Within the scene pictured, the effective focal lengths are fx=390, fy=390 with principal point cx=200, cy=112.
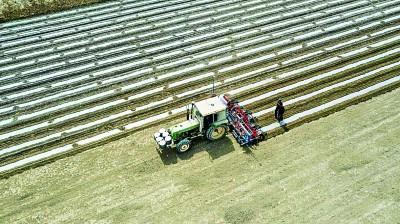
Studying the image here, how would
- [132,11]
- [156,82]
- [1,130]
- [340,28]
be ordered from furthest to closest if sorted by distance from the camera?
[132,11], [340,28], [156,82], [1,130]

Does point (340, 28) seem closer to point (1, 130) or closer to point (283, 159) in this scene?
point (283, 159)

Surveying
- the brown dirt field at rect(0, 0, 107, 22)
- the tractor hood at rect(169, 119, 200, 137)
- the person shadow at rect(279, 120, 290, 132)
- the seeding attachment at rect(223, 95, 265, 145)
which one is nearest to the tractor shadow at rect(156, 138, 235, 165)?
the seeding attachment at rect(223, 95, 265, 145)

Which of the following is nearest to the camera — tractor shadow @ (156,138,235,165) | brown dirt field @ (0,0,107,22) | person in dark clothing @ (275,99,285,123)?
tractor shadow @ (156,138,235,165)

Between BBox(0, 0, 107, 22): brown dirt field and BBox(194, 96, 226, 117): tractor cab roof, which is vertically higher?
→ BBox(194, 96, 226, 117): tractor cab roof

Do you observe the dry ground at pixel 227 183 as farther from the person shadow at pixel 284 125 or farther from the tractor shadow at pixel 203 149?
the person shadow at pixel 284 125

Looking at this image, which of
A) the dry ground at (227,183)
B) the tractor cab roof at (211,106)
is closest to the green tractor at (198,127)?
the tractor cab roof at (211,106)

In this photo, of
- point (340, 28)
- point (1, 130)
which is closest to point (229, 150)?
point (1, 130)

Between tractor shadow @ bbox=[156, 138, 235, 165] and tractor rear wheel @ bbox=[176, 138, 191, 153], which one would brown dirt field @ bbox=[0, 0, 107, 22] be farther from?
tractor rear wheel @ bbox=[176, 138, 191, 153]

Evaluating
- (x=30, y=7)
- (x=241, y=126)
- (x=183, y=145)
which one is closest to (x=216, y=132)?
(x=241, y=126)
